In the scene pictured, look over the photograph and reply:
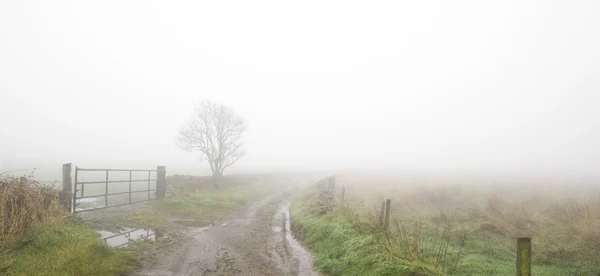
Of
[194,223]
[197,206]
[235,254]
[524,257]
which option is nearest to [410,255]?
[524,257]

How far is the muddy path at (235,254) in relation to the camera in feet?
26.9

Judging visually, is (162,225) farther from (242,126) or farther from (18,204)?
(242,126)

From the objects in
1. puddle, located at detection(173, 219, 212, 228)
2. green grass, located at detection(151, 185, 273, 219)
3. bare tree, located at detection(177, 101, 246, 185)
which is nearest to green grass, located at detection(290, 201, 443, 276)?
puddle, located at detection(173, 219, 212, 228)

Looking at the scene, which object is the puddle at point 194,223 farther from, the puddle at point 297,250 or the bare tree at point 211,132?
the bare tree at point 211,132

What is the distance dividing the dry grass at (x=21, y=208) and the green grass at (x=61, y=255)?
28 cm

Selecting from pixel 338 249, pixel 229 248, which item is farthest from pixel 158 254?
pixel 338 249

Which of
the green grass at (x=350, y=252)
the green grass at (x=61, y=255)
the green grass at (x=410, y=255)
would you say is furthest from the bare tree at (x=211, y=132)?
the green grass at (x=61, y=255)

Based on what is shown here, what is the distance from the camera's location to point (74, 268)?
689cm

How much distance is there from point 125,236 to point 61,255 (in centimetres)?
400

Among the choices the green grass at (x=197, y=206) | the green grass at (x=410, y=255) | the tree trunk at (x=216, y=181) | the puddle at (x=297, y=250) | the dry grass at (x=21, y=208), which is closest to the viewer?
the green grass at (x=410, y=255)

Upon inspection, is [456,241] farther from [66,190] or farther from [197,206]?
[66,190]

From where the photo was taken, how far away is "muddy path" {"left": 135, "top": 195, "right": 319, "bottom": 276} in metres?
8.20

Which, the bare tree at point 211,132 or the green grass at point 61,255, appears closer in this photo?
the green grass at point 61,255

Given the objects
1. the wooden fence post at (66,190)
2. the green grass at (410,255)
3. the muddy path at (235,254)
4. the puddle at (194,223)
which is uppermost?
the wooden fence post at (66,190)
